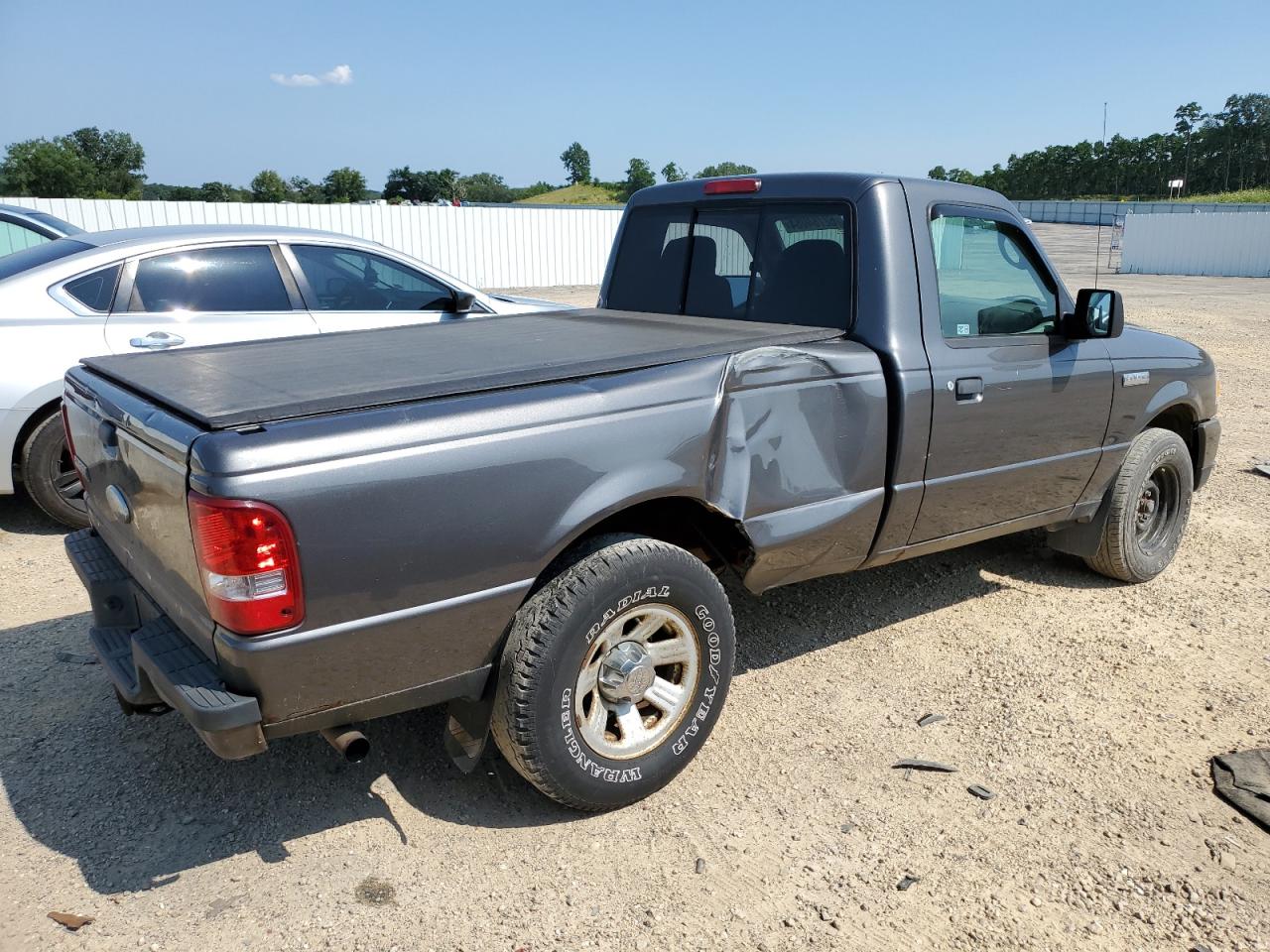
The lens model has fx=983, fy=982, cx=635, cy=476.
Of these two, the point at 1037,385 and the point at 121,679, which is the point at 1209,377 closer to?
the point at 1037,385

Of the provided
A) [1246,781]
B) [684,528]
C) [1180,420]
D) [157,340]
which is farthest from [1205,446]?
[157,340]

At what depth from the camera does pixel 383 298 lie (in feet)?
21.5

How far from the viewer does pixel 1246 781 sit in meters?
3.36

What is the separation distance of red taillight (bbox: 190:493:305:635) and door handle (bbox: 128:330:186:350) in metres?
3.76

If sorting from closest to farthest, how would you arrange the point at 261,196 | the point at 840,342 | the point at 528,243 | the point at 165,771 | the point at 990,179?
the point at 165,771
the point at 840,342
the point at 528,243
the point at 261,196
the point at 990,179

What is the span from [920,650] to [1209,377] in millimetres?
2416

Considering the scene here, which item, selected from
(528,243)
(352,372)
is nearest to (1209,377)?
(352,372)

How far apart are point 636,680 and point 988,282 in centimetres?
238

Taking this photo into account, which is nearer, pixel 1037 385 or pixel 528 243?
pixel 1037 385

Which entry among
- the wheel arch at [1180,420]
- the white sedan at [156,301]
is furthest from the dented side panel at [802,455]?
the white sedan at [156,301]

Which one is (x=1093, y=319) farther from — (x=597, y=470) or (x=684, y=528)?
(x=597, y=470)

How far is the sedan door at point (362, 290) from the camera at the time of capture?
6.30 meters

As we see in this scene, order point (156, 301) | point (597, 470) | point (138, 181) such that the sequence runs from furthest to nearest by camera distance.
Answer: point (138, 181) < point (156, 301) < point (597, 470)

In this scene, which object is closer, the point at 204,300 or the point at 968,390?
the point at 968,390
